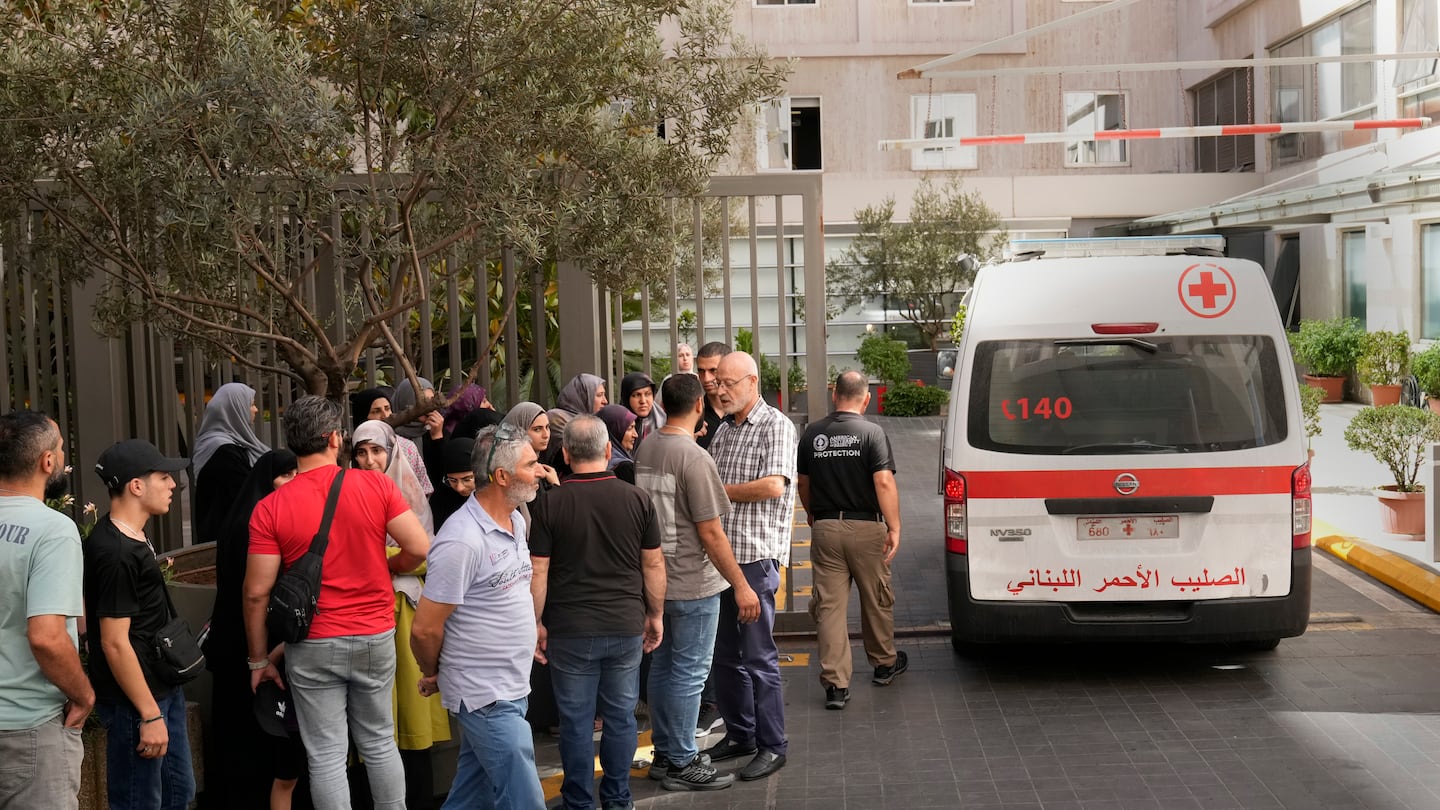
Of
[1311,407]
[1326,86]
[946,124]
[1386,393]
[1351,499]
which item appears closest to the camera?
[1311,407]

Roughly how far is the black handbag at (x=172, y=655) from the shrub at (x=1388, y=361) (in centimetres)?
2039

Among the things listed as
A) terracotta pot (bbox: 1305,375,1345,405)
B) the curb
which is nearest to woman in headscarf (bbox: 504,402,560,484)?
the curb

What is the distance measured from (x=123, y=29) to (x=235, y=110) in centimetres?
106

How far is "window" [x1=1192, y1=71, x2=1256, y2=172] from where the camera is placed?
30.3m

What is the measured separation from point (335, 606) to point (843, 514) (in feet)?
10.7

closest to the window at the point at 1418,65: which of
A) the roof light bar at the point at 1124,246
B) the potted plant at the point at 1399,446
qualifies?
the potted plant at the point at 1399,446

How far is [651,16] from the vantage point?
7.52m

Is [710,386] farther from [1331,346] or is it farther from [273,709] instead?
[1331,346]

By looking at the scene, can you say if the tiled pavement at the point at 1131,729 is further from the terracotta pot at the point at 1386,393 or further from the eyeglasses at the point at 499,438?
the terracotta pot at the point at 1386,393

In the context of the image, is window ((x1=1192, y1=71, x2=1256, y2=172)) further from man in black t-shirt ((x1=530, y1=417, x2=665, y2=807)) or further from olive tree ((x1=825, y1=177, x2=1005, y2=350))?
man in black t-shirt ((x1=530, y1=417, x2=665, y2=807))

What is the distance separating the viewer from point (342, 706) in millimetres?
5324

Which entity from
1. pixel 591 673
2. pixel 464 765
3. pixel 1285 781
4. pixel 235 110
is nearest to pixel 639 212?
pixel 235 110

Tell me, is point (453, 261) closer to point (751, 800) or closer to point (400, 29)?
point (400, 29)

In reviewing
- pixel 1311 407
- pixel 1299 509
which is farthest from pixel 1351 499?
pixel 1299 509
